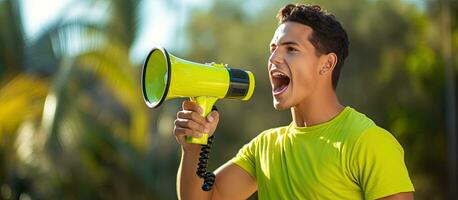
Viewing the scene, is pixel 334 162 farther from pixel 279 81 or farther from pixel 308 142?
pixel 279 81

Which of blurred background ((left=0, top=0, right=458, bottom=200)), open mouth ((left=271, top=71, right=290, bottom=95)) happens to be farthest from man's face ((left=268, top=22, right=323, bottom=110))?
blurred background ((left=0, top=0, right=458, bottom=200))

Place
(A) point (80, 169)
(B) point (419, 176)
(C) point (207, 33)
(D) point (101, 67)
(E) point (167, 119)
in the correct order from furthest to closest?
1. (C) point (207, 33)
2. (B) point (419, 176)
3. (E) point (167, 119)
4. (A) point (80, 169)
5. (D) point (101, 67)

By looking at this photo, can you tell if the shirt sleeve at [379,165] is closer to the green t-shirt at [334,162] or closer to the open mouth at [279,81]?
the green t-shirt at [334,162]

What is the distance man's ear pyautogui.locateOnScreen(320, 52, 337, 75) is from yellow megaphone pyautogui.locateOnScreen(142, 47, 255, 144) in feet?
0.90

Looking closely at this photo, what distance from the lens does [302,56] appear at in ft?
9.60

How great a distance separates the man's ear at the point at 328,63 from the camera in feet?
9.74

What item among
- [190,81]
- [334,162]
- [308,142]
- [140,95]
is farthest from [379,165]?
[140,95]

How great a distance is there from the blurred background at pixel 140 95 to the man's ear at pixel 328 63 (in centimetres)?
771

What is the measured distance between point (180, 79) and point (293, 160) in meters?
0.49

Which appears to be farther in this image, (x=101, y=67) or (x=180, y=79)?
(x=101, y=67)

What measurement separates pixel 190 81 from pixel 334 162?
22.7 inches

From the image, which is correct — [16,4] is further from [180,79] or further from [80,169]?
[180,79]

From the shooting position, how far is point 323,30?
2959mm

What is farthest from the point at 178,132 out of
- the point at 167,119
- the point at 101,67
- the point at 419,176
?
the point at 419,176
